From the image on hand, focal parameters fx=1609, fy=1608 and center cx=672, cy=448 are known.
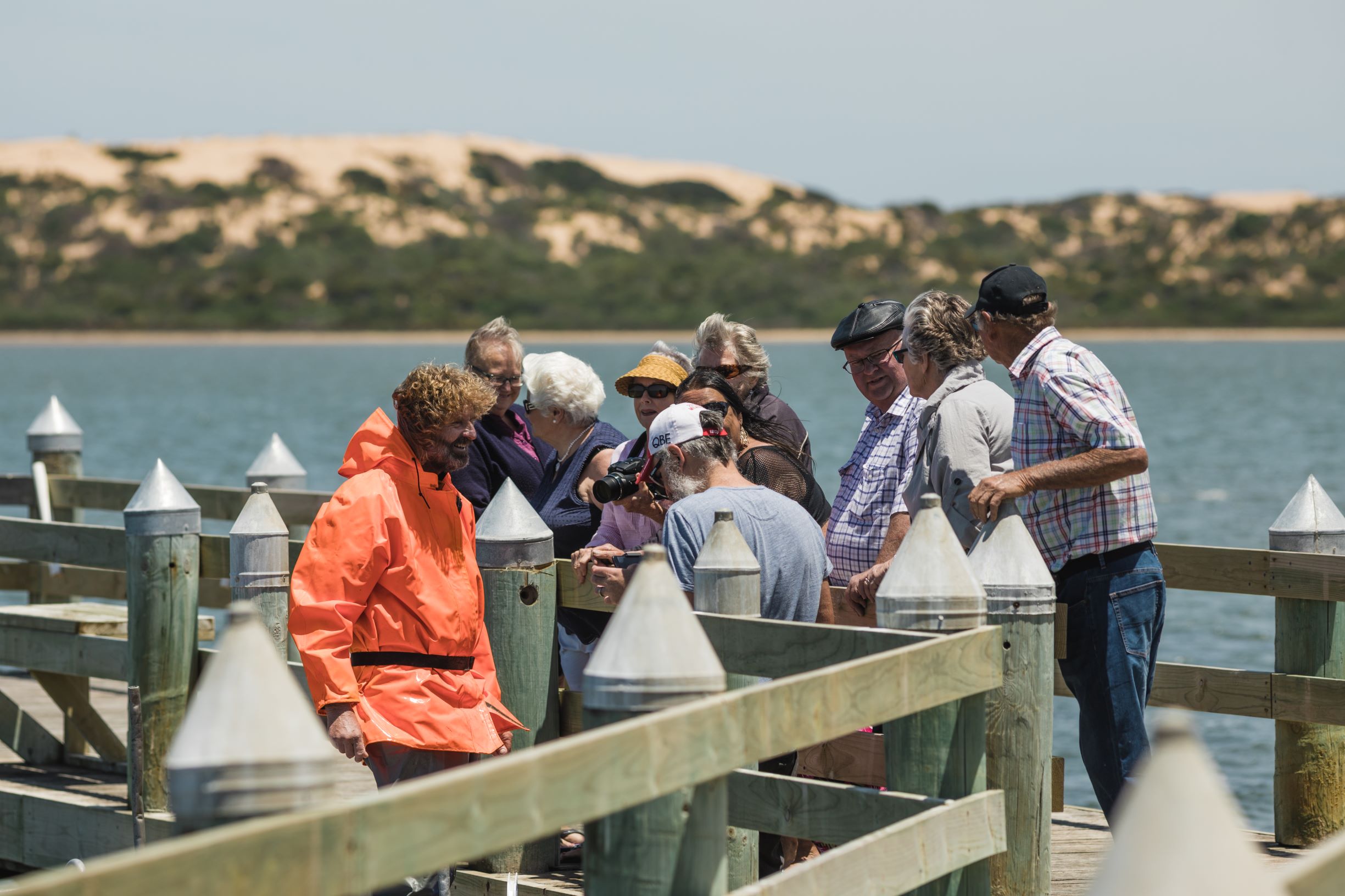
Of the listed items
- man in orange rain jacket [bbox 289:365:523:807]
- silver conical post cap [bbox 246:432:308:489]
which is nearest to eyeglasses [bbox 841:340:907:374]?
man in orange rain jacket [bbox 289:365:523:807]

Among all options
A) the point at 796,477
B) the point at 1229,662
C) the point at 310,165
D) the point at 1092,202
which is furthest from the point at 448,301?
the point at 796,477

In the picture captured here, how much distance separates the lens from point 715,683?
273 centimetres

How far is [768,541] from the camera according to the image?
14.3ft

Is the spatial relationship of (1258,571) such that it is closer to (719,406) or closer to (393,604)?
(719,406)

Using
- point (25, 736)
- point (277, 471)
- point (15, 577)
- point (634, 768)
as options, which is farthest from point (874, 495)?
point (15, 577)

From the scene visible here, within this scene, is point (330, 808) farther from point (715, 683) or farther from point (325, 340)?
point (325, 340)

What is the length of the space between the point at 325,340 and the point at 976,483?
357 ft

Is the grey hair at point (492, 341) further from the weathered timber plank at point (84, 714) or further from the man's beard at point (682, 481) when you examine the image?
the weathered timber plank at point (84, 714)

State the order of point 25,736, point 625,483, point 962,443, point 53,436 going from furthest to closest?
1. point 53,436
2. point 25,736
3. point 625,483
4. point 962,443

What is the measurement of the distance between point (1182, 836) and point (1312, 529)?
12.2ft

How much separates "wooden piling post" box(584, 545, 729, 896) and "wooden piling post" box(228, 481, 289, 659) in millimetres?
2685

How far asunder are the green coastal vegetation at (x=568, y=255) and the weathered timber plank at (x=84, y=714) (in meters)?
92.9

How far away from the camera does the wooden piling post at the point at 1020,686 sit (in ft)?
12.1

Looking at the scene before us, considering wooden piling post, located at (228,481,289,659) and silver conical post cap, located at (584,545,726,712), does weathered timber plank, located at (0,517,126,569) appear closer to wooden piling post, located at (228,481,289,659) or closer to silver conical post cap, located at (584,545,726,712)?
wooden piling post, located at (228,481,289,659)
